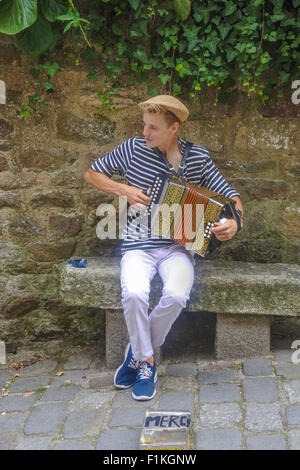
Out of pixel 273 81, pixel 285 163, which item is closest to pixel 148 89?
pixel 273 81

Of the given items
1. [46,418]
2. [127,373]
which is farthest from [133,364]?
[46,418]

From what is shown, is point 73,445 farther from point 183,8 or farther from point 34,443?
point 183,8

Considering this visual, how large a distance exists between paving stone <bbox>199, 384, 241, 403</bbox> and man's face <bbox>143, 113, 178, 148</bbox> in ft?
4.23

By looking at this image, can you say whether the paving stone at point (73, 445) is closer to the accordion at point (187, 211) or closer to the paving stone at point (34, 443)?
the paving stone at point (34, 443)

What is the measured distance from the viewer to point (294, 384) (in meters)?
2.71

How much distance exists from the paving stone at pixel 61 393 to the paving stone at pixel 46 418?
0.24ft

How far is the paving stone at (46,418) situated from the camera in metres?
2.46

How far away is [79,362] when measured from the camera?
328cm

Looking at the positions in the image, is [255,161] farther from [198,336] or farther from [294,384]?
[294,384]

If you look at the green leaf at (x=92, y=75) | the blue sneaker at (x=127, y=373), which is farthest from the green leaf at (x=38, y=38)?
the blue sneaker at (x=127, y=373)

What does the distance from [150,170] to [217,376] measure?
1.15 meters

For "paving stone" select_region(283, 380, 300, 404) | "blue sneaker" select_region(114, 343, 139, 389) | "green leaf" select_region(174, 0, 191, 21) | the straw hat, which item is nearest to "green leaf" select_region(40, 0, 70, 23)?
"green leaf" select_region(174, 0, 191, 21)

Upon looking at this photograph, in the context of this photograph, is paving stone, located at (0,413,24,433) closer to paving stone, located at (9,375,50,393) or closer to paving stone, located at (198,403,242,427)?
paving stone, located at (9,375,50,393)

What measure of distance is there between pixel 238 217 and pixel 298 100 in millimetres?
911
